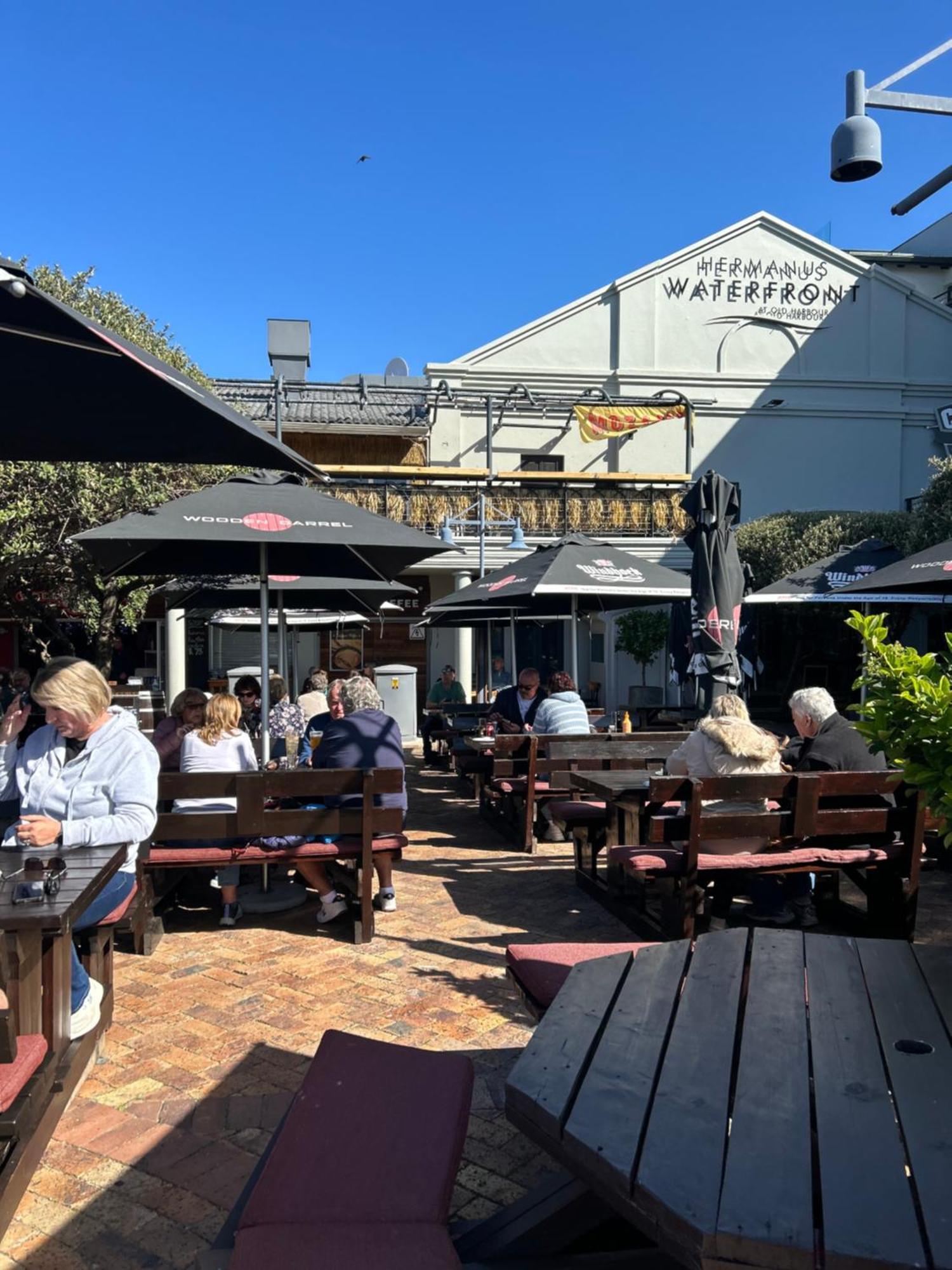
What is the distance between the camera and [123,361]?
3.02m

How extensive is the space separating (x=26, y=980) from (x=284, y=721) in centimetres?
557

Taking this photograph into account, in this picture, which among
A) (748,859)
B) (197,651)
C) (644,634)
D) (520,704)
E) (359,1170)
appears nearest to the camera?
(359,1170)

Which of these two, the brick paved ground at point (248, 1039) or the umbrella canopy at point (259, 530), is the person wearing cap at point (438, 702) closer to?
the umbrella canopy at point (259, 530)

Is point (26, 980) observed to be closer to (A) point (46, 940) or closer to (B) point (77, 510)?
(A) point (46, 940)

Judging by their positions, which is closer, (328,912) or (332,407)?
(328,912)

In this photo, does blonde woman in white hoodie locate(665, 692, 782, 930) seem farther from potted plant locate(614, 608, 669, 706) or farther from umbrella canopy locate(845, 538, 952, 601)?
potted plant locate(614, 608, 669, 706)

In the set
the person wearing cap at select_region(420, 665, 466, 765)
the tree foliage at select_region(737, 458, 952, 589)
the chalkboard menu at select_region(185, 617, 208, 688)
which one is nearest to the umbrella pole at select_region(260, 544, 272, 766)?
the person wearing cap at select_region(420, 665, 466, 765)

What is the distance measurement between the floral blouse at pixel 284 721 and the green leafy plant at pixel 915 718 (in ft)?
20.0

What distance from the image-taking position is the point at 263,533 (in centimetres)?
485

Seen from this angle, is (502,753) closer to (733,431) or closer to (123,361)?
(123,361)

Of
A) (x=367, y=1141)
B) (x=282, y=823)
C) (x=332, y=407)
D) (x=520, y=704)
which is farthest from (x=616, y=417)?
(x=367, y=1141)

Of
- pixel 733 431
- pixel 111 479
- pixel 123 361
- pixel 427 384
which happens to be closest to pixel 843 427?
pixel 733 431

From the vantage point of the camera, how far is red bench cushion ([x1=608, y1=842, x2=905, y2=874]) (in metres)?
4.25

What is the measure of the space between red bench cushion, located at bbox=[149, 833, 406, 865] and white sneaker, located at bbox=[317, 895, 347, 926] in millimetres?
372
